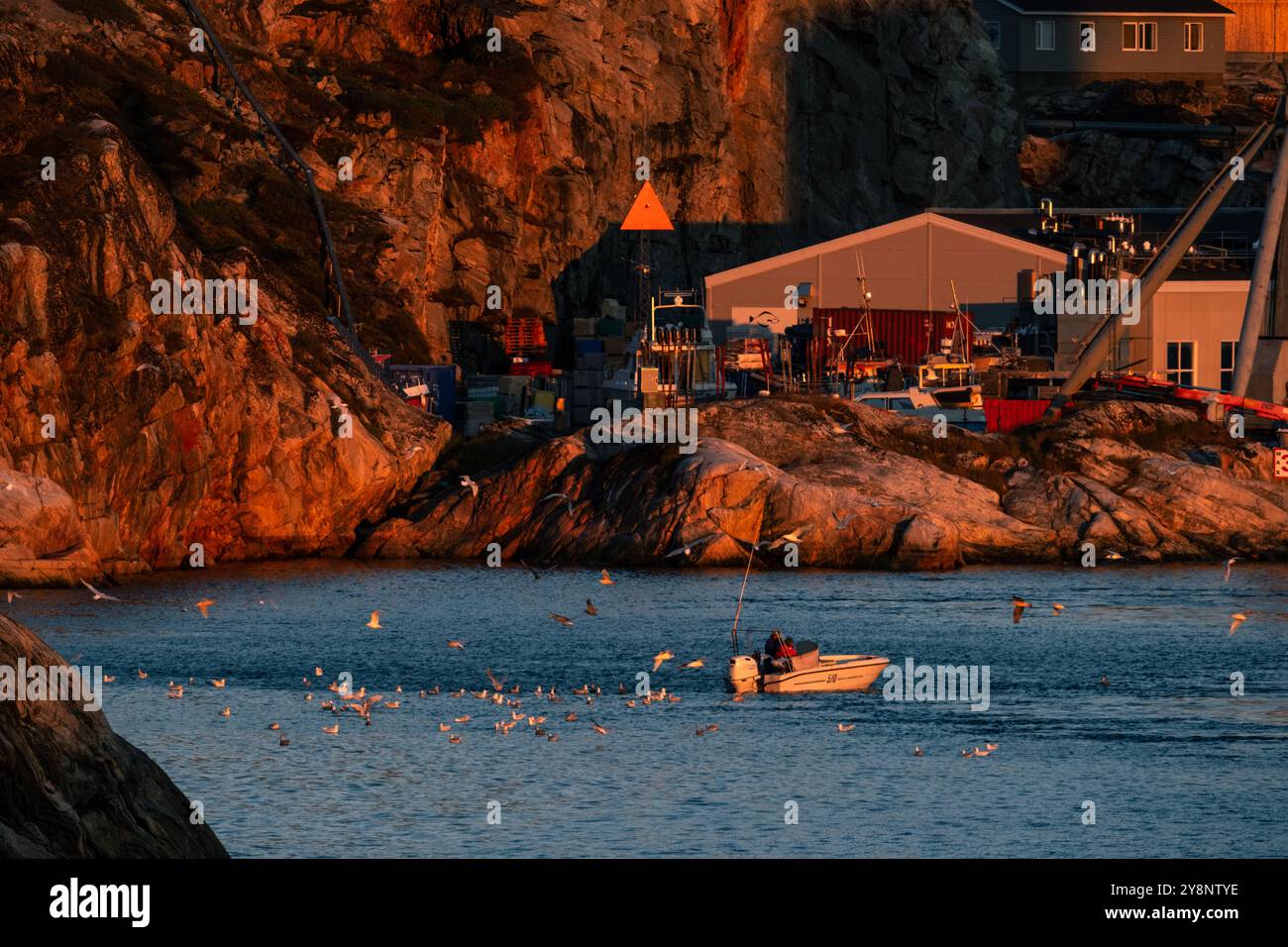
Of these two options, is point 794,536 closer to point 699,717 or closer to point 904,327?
point 904,327

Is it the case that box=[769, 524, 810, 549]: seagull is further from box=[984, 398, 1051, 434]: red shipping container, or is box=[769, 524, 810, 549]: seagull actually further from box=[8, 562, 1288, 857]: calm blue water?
box=[984, 398, 1051, 434]: red shipping container

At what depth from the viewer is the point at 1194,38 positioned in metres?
139

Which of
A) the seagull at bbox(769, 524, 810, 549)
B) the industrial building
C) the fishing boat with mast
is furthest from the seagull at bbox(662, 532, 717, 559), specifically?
the industrial building

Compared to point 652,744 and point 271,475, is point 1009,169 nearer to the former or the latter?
point 271,475

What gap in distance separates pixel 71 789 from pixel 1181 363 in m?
73.9

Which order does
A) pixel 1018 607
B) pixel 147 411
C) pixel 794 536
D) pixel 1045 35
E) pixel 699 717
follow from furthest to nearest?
pixel 1045 35 < pixel 794 536 < pixel 147 411 < pixel 1018 607 < pixel 699 717

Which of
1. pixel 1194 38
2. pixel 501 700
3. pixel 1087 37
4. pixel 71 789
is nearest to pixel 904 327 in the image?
pixel 501 700

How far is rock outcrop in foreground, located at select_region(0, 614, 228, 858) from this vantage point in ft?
70.0

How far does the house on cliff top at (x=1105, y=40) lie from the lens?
135 metres

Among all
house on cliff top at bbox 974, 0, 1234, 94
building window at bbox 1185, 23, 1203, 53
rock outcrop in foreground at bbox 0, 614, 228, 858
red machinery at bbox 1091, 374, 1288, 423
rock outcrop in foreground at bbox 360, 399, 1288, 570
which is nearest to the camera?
rock outcrop in foreground at bbox 0, 614, 228, 858

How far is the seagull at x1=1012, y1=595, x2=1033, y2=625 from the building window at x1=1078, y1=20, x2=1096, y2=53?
256ft

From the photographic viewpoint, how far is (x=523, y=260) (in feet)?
328
